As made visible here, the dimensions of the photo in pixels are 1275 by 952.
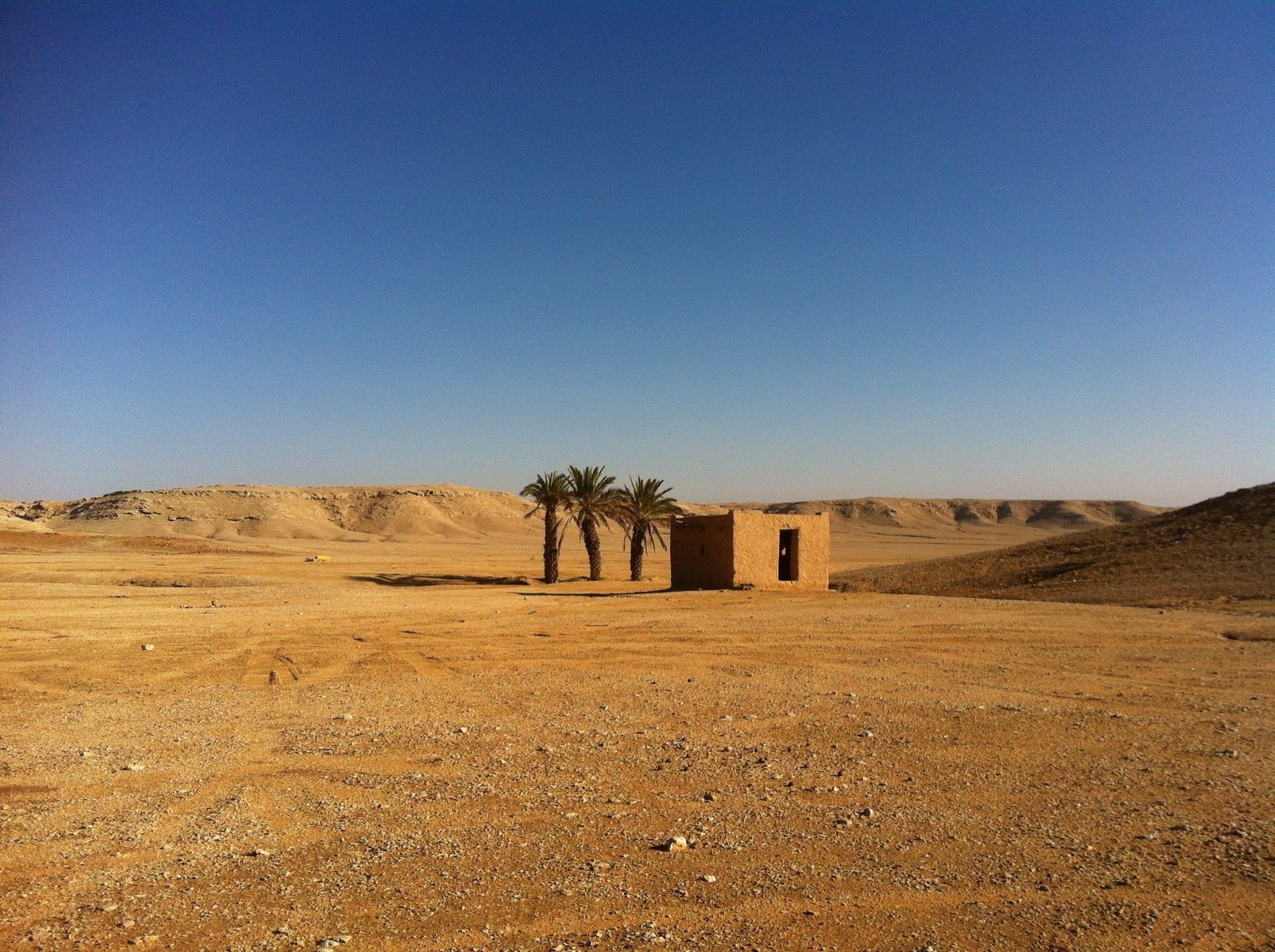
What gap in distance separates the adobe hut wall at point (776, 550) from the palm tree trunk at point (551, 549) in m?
9.03

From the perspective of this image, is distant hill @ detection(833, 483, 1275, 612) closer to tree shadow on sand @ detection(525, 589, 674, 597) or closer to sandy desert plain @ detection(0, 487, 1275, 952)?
sandy desert plain @ detection(0, 487, 1275, 952)

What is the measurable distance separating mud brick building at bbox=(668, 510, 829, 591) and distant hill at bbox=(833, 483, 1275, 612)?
2.85 meters

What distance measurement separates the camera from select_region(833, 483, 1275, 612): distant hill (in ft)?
70.1

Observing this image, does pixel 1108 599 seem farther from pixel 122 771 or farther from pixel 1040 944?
pixel 122 771

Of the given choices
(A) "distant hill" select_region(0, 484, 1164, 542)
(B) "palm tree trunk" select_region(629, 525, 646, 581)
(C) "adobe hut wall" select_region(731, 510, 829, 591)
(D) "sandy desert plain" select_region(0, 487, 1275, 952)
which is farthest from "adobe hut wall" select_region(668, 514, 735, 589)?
(A) "distant hill" select_region(0, 484, 1164, 542)

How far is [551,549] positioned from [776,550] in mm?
10606

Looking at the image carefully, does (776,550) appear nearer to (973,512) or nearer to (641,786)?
(641,786)

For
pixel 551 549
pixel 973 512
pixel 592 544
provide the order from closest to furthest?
pixel 551 549 < pixel 592 544 < pixel 973 512

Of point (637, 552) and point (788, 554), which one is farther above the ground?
point (788, 554)

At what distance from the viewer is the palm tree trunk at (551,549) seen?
106ft

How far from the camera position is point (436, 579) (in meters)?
34.3

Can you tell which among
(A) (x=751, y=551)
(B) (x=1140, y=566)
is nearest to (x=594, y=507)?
(A) (x=751, y=551)

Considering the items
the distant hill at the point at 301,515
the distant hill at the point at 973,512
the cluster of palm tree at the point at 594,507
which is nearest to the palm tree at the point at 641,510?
the cluster of palm tree at the point at 594,507

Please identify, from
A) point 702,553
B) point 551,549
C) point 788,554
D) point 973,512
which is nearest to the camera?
point 702,553
